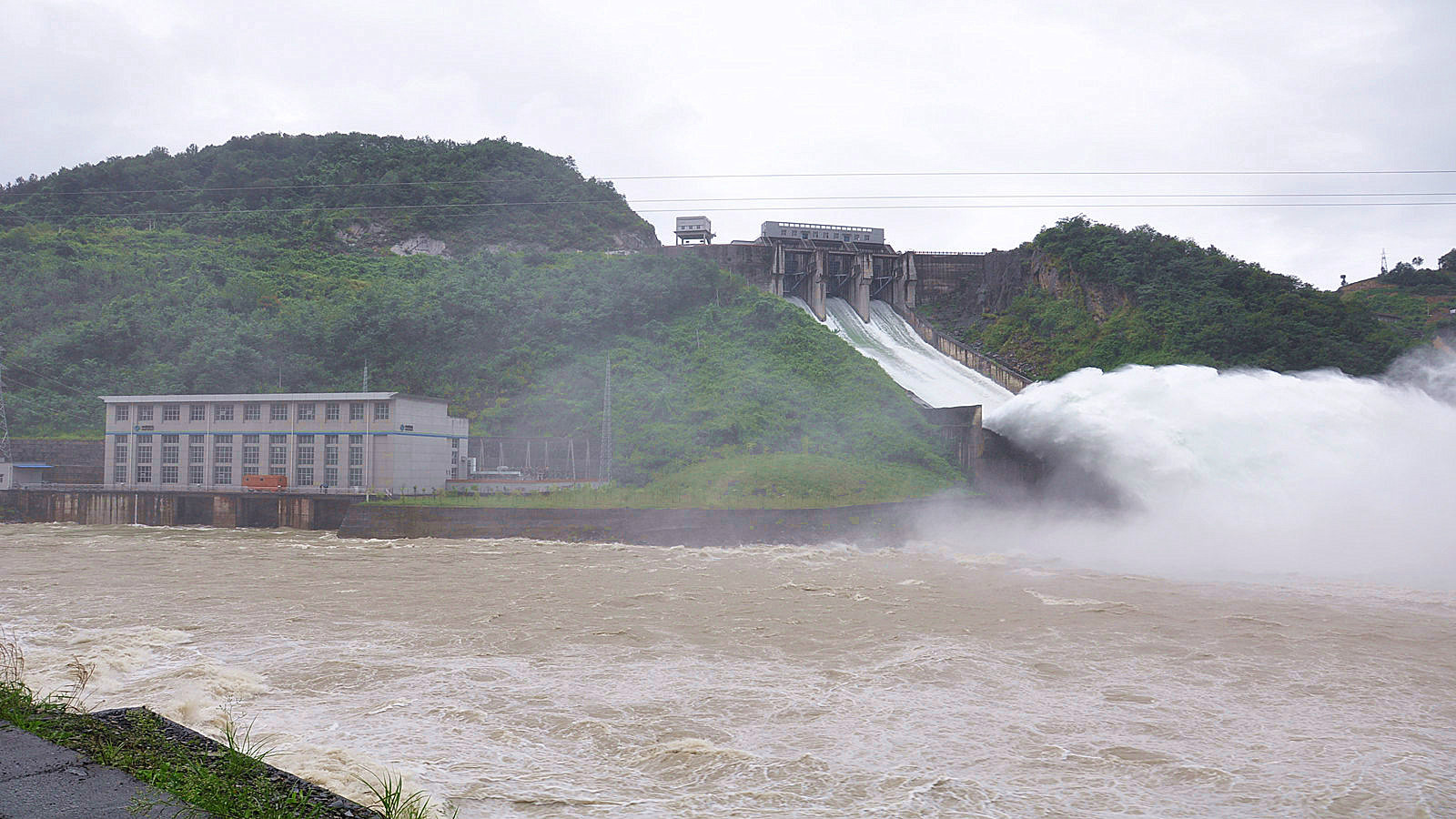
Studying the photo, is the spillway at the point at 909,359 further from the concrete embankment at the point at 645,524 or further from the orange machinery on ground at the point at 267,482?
the orange machinery on ground at the point at 267,482

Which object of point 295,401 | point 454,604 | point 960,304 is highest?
point 960,304

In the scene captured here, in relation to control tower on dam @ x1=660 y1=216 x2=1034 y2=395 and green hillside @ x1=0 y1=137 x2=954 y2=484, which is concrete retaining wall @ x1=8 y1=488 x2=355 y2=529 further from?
control tower on dam @ x1=660 y1=216 x2=1034 y2=395

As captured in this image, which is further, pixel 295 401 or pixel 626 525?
pixel 295 401

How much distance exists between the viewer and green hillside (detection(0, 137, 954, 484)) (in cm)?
4919

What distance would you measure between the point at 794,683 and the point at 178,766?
902cm

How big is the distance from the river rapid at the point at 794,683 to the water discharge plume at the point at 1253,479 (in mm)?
4857

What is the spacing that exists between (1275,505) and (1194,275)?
125 feet

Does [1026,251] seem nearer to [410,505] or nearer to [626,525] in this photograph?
[626,525]

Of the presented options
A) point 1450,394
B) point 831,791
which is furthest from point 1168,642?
point 1450,394

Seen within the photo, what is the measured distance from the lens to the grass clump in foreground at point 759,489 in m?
37.3

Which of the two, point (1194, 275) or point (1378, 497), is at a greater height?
point (1194, 275)

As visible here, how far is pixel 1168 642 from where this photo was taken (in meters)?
17.0

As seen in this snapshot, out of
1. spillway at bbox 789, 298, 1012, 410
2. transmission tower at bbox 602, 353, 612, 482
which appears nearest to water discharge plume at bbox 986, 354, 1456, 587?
spillway at bbox 789, 298, 1012, 410

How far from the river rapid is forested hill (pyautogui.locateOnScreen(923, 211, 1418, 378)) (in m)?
35.9
